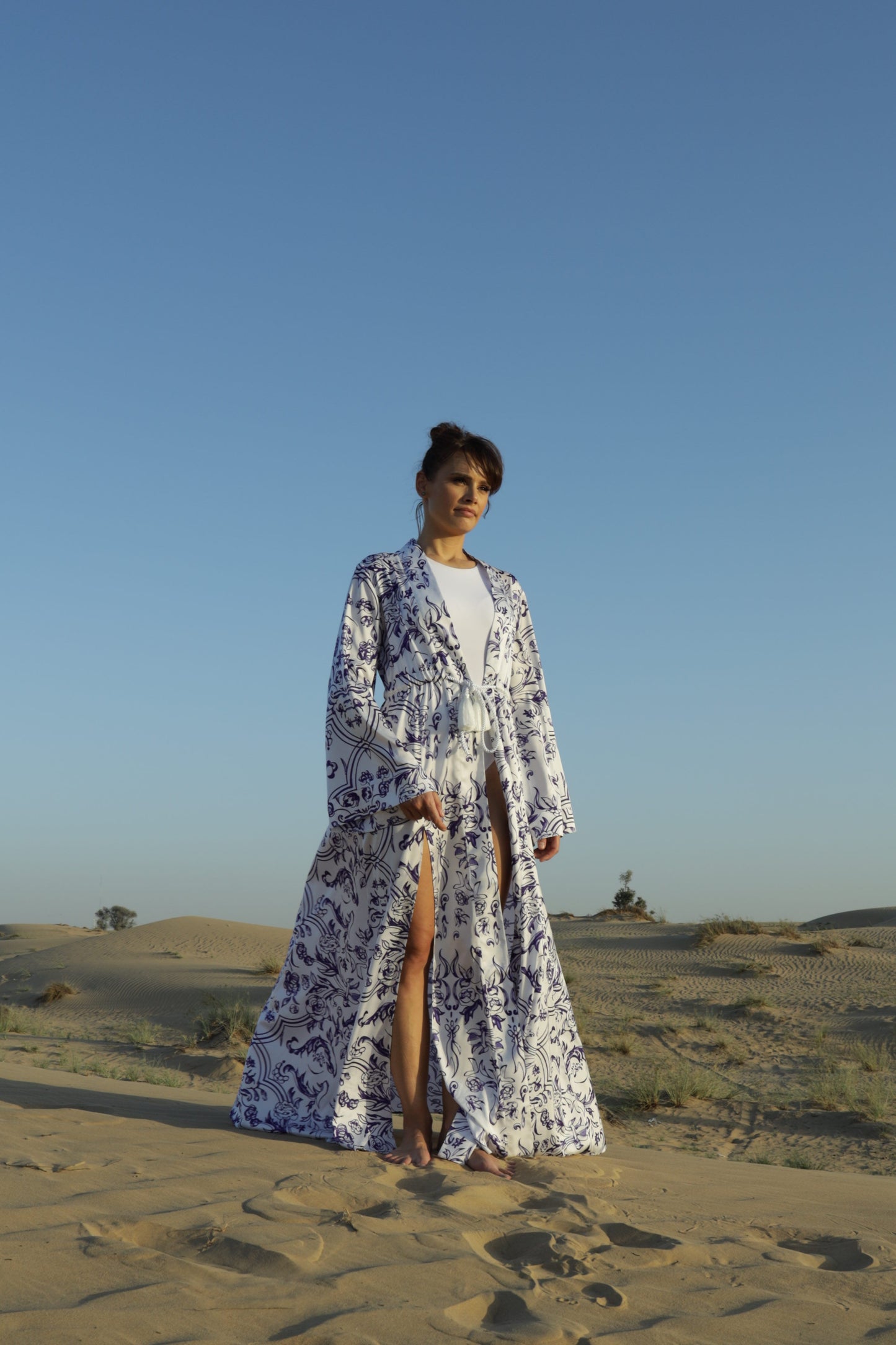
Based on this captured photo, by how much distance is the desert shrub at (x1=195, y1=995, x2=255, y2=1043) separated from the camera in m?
9.65

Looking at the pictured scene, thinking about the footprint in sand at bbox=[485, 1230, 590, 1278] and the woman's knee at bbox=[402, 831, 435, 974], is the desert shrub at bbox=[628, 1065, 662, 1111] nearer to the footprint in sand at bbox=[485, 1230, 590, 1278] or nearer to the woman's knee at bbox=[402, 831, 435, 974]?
the woman's knee at bbox=[402, 831, 435, 974]

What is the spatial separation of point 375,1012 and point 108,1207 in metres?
1.17

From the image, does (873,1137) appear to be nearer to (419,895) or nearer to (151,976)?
(419,895)

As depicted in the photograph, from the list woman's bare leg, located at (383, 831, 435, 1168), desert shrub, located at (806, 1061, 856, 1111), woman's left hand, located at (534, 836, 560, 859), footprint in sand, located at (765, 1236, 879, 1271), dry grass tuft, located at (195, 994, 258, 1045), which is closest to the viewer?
footprint in sand, located at (765, 1236, 879, 1271)

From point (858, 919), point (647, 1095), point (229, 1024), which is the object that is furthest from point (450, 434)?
point (858, 919)

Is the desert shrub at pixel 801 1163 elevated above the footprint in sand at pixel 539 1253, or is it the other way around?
the footprint in sand at pixel 539 1253

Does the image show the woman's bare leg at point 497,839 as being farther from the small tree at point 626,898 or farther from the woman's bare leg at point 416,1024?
the small tree at point 626,898

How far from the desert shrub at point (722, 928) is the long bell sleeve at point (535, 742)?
10647 mm

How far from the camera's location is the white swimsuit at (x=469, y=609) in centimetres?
397

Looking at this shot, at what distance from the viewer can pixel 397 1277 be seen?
7.44ft

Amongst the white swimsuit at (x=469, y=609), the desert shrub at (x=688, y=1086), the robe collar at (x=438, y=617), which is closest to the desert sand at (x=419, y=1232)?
the desert shrub at (x=688, y=1086)

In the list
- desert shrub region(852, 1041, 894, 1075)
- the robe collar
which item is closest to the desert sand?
desert shrub region(852, 1041, 894, 1075)

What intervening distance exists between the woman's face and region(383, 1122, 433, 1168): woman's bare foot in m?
2.09

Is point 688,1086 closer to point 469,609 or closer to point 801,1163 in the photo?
point 801,1163
